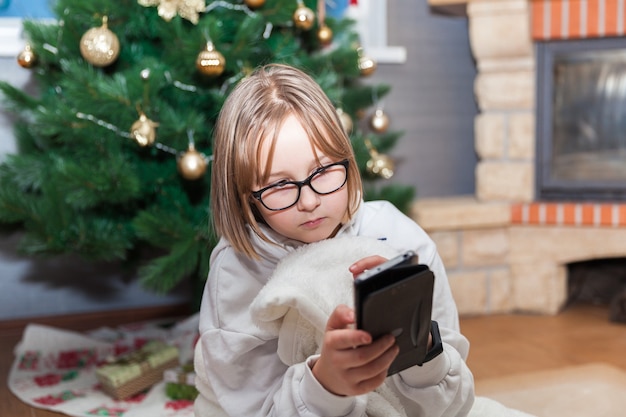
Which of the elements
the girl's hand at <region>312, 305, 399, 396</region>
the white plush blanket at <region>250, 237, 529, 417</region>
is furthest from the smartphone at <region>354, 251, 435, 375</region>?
the white plush blanket at <region>250, 237, 529, 417</region>

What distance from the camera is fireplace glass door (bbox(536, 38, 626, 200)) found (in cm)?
234

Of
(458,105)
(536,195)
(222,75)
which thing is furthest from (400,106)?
(222,75)

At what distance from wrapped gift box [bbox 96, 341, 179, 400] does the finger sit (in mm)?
1017

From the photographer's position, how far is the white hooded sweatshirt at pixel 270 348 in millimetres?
895

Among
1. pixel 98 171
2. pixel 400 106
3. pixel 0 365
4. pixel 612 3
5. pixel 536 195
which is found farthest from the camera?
pixel 400 106

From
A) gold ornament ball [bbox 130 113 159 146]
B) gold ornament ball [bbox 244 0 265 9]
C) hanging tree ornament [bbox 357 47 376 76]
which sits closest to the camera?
gold ornament ball [bbox 130 113 159 146]

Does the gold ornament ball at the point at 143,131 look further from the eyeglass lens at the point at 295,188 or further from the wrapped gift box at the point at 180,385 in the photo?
the eyeglass lens at the point at 295,188

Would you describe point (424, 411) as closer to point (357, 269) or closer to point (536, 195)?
point (357, 269)

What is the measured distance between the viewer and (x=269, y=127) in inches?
34.2

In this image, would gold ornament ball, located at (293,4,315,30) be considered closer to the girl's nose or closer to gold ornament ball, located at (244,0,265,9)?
gold ornament ball, located at (244,0,265,9)

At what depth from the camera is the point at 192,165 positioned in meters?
1.68

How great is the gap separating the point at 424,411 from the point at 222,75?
114 cm

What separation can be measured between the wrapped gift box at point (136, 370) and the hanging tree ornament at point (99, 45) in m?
0.72

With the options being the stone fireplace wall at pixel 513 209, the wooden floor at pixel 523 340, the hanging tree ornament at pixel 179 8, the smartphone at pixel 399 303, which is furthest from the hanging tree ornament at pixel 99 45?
the smartphone at pixel 399 303
